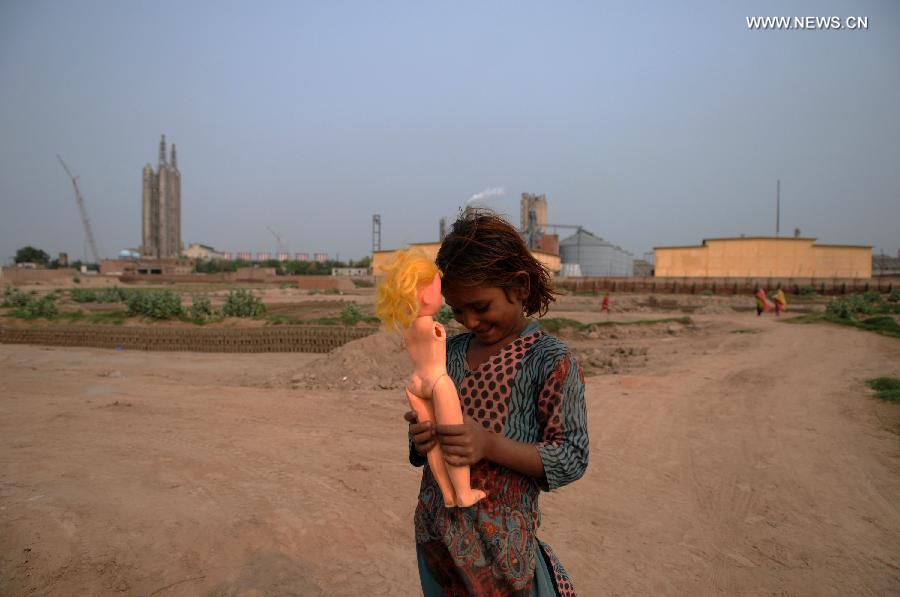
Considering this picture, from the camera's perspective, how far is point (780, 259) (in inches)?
1315

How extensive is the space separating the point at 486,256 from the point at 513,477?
584 mm

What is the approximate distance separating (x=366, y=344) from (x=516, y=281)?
9.54 meters

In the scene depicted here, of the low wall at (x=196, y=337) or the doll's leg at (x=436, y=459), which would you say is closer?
the doll's leg at (x=436, y=459)

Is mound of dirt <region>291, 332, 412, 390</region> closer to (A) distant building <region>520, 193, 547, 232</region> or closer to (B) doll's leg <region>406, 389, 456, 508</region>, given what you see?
(B) doll's leg <region>406, 389, 456, 508</region>

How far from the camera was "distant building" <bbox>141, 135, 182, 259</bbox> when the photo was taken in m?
88.9

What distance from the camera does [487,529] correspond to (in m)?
1.53

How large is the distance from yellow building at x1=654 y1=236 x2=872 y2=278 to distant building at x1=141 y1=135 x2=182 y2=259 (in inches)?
3150

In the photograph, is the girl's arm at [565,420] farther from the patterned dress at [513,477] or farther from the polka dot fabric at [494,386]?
the polka dot fabric at [494,386]

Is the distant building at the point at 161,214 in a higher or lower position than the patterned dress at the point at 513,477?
higher

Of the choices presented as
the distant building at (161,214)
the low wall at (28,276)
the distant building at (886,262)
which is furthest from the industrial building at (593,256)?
the distant building at (161,214)

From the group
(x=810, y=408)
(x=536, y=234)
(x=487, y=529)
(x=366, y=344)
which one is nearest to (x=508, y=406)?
(x=487, y=529)

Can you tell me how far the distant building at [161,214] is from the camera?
88.9 m

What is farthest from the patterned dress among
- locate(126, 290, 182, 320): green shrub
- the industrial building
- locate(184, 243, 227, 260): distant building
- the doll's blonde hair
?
locate(184, 243, 227, 260): distant building

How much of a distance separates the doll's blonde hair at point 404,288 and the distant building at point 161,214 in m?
97.1
